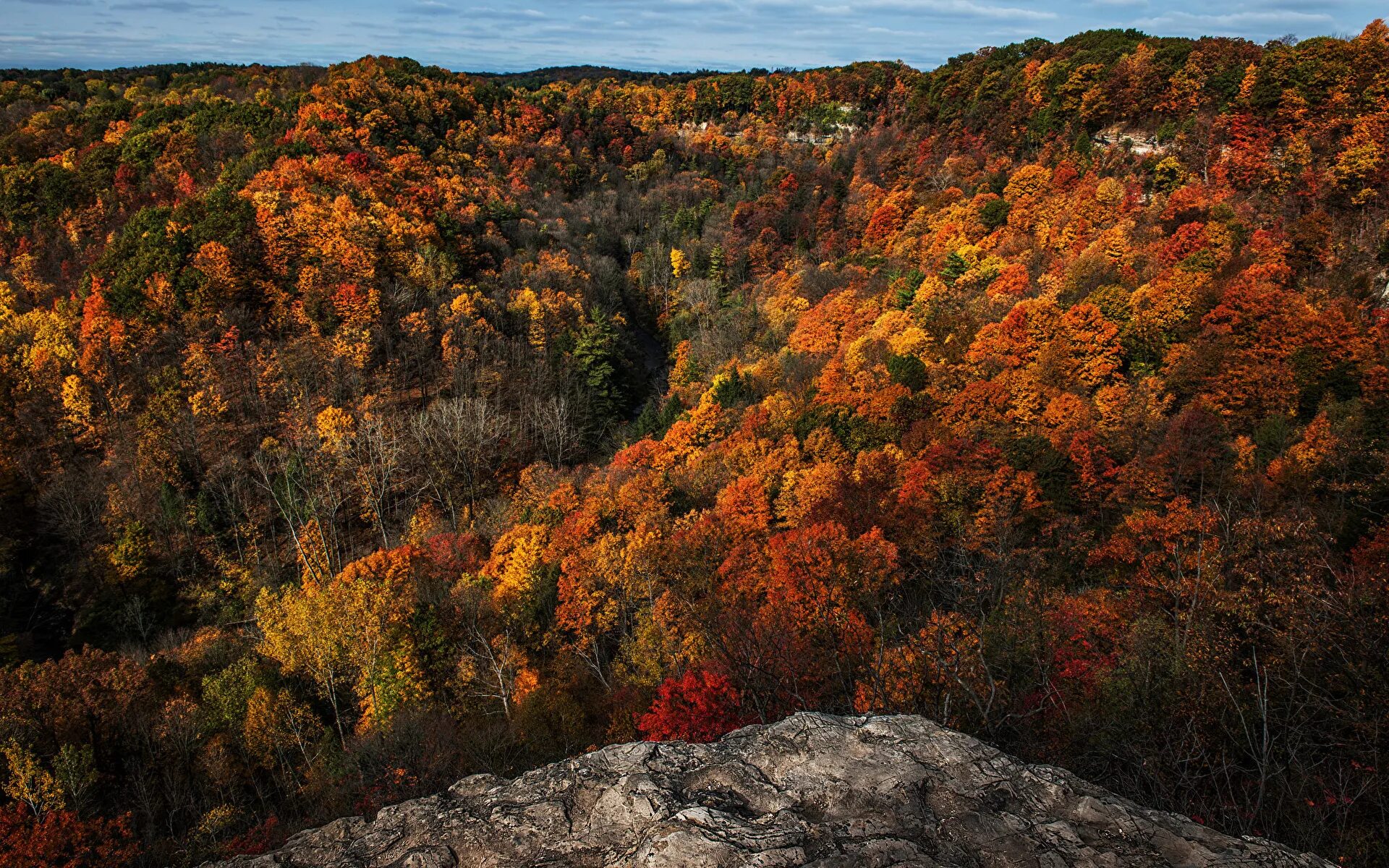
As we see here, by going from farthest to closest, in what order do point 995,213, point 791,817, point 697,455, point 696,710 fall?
point 995,213
point 697,455
point 696,710
point 791,817

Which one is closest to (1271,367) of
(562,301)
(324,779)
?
(324,779)

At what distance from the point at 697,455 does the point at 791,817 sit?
37.4m

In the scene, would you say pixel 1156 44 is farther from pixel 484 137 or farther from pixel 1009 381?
pixel 484 137

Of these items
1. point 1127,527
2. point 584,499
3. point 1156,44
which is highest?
point 1156,44

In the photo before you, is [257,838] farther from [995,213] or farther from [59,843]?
[995,213]

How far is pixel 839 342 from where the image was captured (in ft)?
176

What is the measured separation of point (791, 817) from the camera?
5.39 meters

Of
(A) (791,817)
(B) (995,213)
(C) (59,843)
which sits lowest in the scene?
(C) (59,843)

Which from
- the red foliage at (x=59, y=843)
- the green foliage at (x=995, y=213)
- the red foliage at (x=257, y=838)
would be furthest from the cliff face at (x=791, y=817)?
the green foliage at (x=995, y=213)

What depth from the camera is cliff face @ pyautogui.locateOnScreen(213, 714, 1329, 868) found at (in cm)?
499

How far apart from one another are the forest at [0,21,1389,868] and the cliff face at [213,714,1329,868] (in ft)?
13.3

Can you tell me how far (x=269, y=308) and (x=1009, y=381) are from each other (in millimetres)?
51572

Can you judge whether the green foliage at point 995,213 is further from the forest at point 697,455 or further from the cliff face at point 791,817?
the cliff face at point 791,817

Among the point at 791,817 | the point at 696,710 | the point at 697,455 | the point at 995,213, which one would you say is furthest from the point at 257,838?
the point at 995,213
